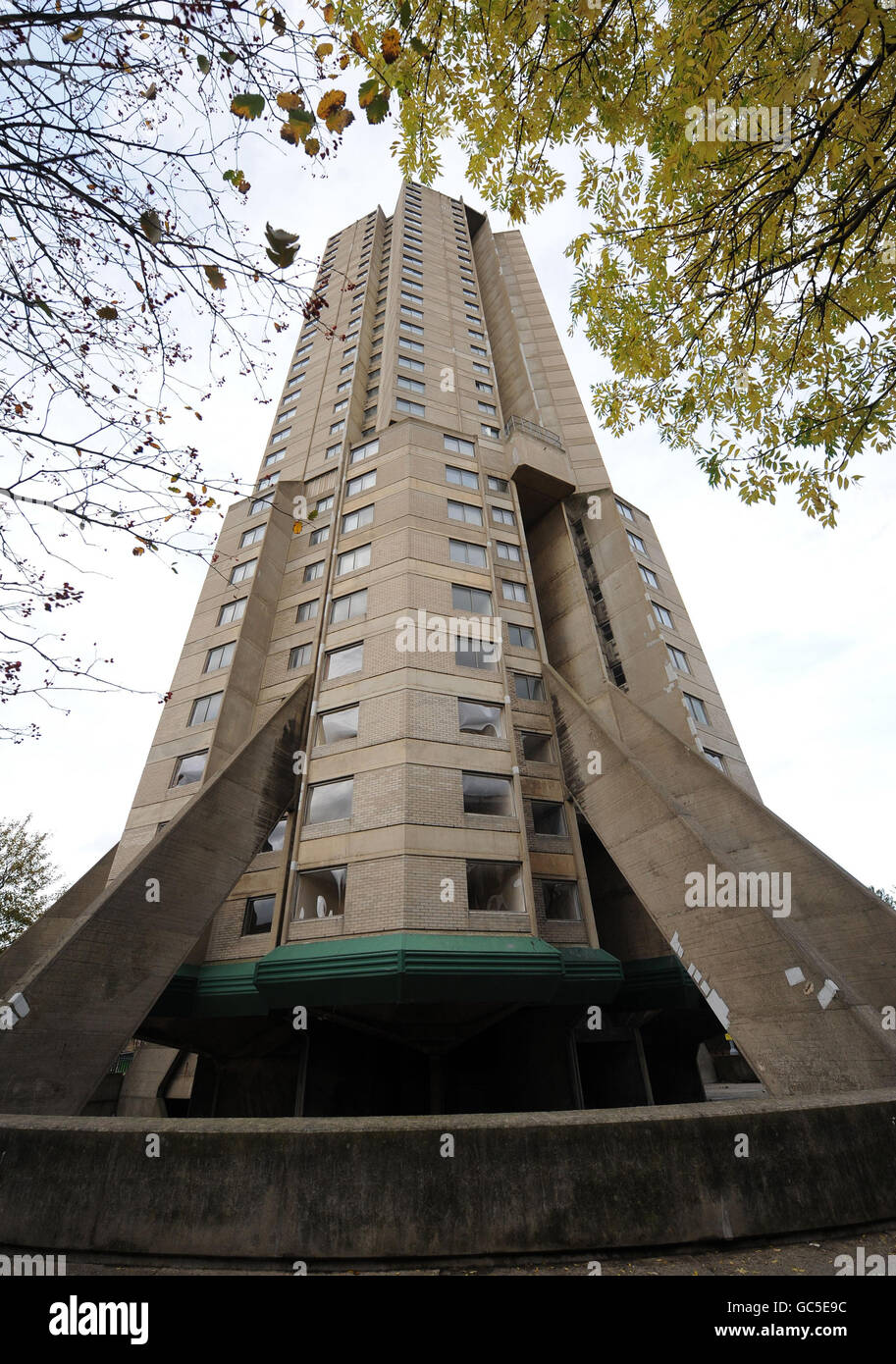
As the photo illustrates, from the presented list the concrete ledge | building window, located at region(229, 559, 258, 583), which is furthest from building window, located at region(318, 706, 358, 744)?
the concrete ledge

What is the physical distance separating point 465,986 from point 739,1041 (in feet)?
19.4

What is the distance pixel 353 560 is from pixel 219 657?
6.55 m

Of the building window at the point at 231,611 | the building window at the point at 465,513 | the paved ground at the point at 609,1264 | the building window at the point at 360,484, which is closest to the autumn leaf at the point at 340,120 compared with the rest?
the paved ground at the point at 609,1264

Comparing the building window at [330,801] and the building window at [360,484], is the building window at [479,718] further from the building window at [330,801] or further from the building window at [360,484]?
the building window at [360,484]

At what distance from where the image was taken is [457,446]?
28.2 m

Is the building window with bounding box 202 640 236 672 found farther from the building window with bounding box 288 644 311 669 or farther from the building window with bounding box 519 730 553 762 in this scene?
the building window with bounding box 519 730 553 762

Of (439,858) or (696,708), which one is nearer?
(439,858)

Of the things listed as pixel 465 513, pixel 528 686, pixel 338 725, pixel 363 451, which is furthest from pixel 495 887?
pixel 363 451

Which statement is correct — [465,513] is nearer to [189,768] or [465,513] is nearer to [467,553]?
[467,553]

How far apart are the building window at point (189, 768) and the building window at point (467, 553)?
38.0 feet

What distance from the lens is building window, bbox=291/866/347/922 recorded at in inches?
649
